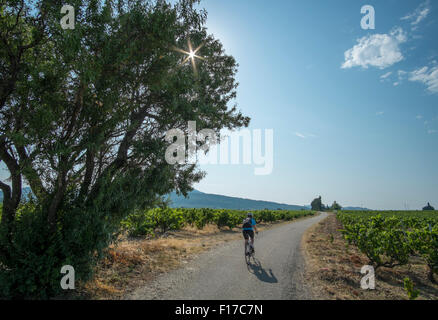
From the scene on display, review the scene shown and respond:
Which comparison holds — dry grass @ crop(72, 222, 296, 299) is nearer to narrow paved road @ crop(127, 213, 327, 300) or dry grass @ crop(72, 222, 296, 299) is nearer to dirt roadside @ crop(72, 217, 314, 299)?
dirt roadside @ crop(72, 217, 314, 299)

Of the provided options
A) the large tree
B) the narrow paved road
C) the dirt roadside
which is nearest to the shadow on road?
the narrow paved road

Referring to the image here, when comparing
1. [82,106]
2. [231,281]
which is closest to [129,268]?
[231,281]

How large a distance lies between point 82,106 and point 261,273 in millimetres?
8280

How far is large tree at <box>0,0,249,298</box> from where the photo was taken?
529 centimetres

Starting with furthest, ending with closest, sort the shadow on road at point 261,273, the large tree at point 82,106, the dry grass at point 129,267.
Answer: the shadow on road at point 261,273 → the dry grass at point 129,267 → the large tree at point 82,106

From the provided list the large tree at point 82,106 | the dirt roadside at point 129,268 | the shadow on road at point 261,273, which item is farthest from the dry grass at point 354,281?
the large tree at point 82,106

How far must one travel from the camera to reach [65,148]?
5.45 m

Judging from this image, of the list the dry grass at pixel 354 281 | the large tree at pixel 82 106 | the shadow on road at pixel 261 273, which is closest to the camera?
the large tree at pixel 82 106

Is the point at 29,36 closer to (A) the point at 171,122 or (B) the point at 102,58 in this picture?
(B) the point at 102,58

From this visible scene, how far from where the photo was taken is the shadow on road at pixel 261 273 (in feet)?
23.6

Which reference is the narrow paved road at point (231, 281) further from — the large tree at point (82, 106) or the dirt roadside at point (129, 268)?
the large tree at point (82, 106)

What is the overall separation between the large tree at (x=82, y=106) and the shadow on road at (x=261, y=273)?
478 centimetres
